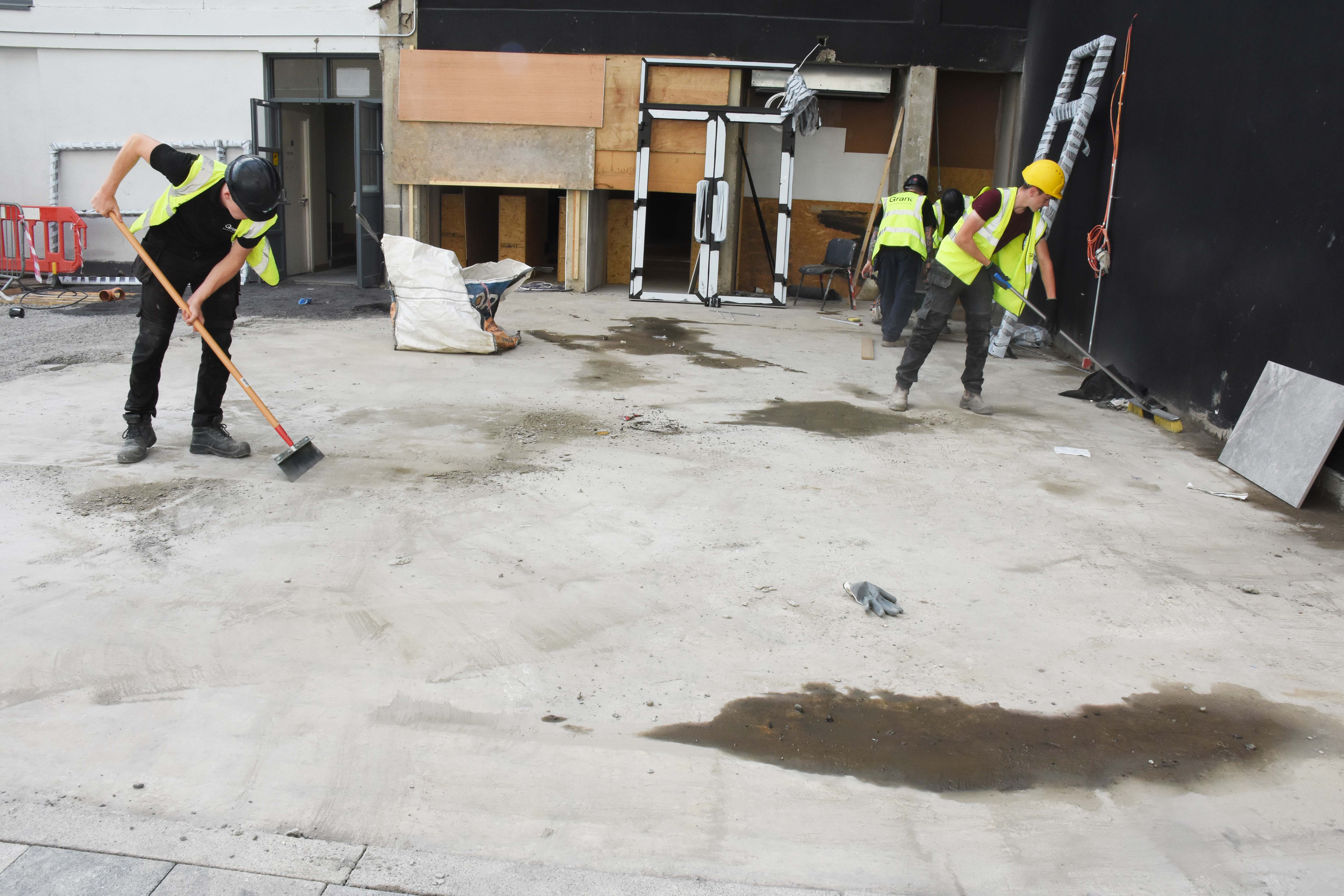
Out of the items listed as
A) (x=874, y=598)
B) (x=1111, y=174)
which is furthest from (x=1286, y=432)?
(x=1111, y=174)

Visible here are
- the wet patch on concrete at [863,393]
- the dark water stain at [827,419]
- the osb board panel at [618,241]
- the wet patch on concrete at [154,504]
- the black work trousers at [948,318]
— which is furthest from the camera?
the osb board panel at [618,241]

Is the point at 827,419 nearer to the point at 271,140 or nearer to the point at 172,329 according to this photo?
the point at 172,329

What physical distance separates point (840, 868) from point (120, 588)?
2417 mm

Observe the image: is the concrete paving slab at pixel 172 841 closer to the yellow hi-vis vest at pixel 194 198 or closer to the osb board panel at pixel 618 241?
the yellow hi-vis vest at pixel 194 198

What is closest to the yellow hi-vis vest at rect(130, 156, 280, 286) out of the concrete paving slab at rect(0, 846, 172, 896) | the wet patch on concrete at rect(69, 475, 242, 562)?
the wet patch on concrete at rect(69, 475, 242, 562)

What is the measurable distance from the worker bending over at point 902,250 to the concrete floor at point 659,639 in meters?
2.81

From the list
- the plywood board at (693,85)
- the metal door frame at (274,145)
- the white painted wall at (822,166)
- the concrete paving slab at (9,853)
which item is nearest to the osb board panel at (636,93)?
the plywood board at (693,85)

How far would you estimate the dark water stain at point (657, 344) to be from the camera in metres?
7.45

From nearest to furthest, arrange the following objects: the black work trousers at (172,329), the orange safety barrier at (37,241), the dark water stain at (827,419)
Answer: the black work trousers at (172,329)
the dark water stain at (827,419)
the orange safety barrier at (37,241)

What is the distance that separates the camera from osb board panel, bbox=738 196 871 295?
38.8ft

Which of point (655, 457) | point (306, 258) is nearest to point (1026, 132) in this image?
point (655, 457)

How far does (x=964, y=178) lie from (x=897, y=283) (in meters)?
4.27

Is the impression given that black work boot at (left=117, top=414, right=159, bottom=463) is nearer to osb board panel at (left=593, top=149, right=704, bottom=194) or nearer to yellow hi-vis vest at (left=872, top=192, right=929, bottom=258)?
yellow hi-vis vest at (left=872, top=192, right=929, bottom=258)

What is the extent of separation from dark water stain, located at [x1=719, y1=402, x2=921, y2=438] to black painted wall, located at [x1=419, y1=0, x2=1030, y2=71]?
6473mm
